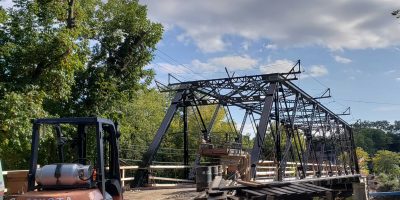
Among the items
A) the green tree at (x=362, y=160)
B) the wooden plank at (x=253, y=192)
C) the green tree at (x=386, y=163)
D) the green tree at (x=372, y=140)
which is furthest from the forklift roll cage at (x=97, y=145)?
the green tree at (x=372, y=140)

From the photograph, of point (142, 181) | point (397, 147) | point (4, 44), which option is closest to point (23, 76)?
point (4, 44)

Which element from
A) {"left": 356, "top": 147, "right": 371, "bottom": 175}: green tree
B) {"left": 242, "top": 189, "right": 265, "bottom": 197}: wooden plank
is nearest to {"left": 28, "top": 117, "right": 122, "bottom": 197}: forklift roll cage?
{"left": 242, "top": 189, "right": 265, "bottom": 197}: wooden plank

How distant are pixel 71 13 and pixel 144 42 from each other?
20.6 ft

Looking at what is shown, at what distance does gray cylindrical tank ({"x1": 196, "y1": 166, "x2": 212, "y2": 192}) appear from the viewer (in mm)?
18503

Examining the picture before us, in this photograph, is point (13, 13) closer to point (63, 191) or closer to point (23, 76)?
point (23, 76)

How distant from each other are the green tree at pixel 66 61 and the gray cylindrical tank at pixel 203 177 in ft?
21.8

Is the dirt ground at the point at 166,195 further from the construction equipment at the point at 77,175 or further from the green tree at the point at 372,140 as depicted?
the green tree at the point at 372,140

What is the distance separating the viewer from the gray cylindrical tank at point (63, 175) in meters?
7.40

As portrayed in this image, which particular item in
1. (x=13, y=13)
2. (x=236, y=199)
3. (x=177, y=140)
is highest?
(x=13, y=13)

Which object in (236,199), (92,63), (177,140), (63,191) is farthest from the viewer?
(177,140)

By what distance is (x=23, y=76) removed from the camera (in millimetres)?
18359

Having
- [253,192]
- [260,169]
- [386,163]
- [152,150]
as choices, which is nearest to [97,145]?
[253,192]

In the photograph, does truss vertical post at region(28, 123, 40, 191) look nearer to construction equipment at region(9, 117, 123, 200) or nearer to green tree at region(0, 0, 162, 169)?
construction equipment at region(9, 117, 123, 200)

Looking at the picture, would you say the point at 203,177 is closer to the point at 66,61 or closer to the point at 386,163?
the point at 66,61
